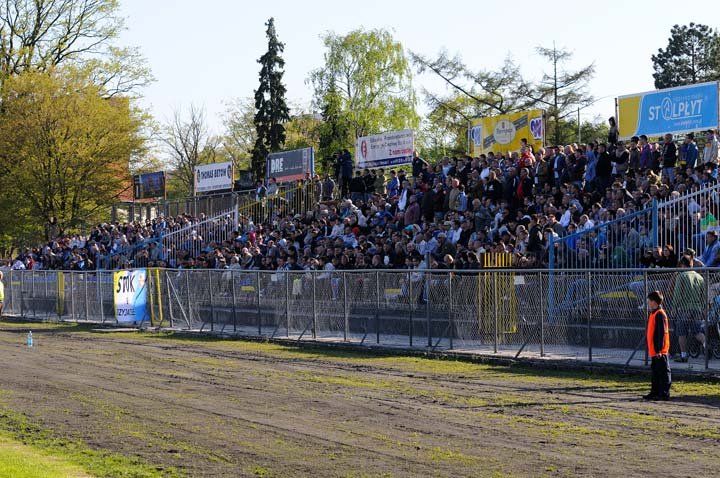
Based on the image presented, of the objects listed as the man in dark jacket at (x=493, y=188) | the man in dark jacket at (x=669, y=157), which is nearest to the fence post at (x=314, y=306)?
the man in dark jacket at (x=493, y=188)

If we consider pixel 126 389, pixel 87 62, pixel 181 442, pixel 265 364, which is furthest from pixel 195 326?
pixel 87 62

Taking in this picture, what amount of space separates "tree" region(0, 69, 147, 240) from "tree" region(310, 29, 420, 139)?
24181mm

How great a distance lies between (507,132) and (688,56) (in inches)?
2019

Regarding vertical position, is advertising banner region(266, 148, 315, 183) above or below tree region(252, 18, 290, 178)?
below

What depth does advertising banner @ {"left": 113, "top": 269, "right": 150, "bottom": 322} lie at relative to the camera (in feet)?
109

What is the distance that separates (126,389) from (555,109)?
52083 mm

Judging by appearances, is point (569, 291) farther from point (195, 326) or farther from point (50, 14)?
point (50, 14)

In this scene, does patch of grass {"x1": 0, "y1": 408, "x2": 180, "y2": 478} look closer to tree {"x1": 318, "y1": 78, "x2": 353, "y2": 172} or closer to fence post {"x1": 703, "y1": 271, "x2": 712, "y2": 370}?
fence post {"x1": 703, "y1": 271, "x2": 712, "y2": 370}

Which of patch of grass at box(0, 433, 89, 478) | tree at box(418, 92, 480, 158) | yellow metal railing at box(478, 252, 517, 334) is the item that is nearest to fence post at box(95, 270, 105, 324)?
yellow metal railing at box(478, 252, 517, 334)

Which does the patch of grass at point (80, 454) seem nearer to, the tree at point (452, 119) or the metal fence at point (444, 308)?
the metal fence at point (444, 308)

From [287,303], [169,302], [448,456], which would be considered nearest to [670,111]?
[287,303]

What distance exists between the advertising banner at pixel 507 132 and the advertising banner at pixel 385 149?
3301 mm

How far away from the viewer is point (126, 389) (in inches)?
676

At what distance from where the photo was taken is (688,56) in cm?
7956
